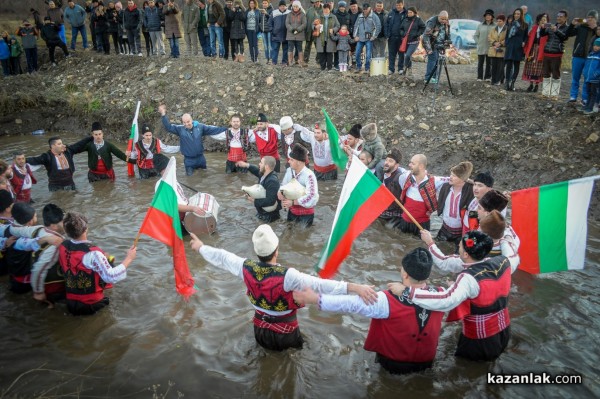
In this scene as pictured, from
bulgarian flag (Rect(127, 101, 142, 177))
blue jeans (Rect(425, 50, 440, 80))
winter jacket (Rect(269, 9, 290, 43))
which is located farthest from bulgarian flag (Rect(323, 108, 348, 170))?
winter jacket (Rect(269, 9, 290, 43))

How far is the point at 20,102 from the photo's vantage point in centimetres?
1591

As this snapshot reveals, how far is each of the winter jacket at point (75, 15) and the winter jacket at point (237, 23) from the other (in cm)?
696

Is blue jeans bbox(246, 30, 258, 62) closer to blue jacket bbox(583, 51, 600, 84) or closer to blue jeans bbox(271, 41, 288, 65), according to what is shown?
blue jeans bbox(271, 41, 288, 65)

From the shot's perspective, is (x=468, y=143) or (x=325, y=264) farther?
(x=468, y=143)

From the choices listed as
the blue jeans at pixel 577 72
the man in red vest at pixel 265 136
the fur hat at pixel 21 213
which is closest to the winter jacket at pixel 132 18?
the man in red vest at pixel 265 136

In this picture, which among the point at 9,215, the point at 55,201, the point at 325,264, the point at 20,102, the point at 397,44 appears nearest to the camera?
the point at 325,264

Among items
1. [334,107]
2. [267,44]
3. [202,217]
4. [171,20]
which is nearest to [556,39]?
[334,107]

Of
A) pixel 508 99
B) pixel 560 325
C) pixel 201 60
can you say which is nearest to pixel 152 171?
pixel 201 60

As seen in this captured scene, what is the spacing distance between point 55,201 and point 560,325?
379 inches

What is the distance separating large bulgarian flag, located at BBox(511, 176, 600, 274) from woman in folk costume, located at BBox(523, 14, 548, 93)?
26.1 feet

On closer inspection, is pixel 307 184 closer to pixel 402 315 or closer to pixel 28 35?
pixel 402 315

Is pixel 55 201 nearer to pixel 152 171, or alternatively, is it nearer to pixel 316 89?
pixel 152 171

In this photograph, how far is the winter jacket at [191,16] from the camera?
15.1m

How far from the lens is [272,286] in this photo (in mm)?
4195
